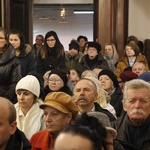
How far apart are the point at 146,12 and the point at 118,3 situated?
1.02 metres

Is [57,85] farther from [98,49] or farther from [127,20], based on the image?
[127,20]

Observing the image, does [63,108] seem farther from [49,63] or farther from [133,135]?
[49,63]

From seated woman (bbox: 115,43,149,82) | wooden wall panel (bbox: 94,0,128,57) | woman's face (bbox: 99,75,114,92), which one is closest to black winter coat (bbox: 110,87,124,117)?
woman's face (bbox: 99,75,114,92)

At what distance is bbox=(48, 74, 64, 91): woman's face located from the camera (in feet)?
19.7

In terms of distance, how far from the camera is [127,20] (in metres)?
13.2

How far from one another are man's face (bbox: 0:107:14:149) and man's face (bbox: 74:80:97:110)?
1.49 meters

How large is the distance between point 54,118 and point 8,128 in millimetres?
629

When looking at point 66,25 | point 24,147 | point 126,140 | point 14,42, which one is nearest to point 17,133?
point 24,147

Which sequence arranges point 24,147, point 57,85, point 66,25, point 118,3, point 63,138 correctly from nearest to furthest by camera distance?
1. point 63,138
2. point 24,147
3. point 57,85
4. point 118,3
5. point 66,25

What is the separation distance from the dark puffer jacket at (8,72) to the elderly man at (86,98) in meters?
1.19

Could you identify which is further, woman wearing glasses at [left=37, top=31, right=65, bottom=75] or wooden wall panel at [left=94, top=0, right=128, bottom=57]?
wooden wall panel at [left=94, top=0, right=128, bottom=57]

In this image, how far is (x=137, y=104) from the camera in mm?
3691

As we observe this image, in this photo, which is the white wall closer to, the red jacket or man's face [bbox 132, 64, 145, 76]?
man's face [bbox 132, 64, 145, 76]

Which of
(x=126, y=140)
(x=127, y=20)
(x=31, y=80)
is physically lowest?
(x=126, y=140)
